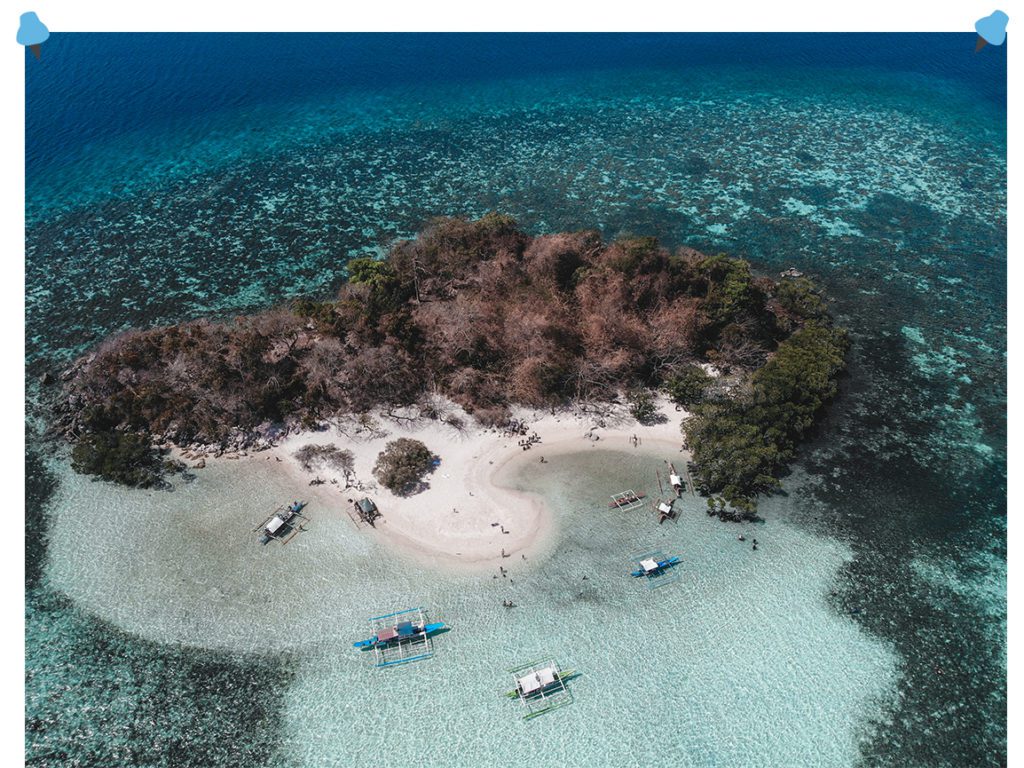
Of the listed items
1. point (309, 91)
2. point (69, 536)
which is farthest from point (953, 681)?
point (309, 91)

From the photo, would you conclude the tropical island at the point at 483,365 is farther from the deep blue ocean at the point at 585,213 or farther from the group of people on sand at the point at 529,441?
the deep blue ocean at the point at 585,213

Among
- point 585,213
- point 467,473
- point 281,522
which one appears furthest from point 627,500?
point 585,213

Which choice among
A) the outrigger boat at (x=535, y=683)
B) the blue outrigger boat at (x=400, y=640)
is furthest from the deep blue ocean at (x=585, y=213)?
the outrigger boat at (x=535, y=683)

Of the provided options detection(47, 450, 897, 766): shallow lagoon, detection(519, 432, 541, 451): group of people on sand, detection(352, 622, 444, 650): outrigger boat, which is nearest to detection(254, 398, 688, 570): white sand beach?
detection(519, 432, 541, 451): group of people on sand

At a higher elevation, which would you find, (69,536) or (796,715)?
(69,536)

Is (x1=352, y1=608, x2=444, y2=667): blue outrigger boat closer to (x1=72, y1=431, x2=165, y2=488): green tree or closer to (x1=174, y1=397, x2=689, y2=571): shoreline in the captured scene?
(x1=174, y1=397, x2=689, y2=571): shoreline

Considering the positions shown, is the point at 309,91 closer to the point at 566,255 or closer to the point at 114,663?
the point at 566,255

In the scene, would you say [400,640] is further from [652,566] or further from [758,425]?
[758,425]

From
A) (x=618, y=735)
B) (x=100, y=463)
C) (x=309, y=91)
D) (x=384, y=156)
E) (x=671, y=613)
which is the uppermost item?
(x=309, y=91)
